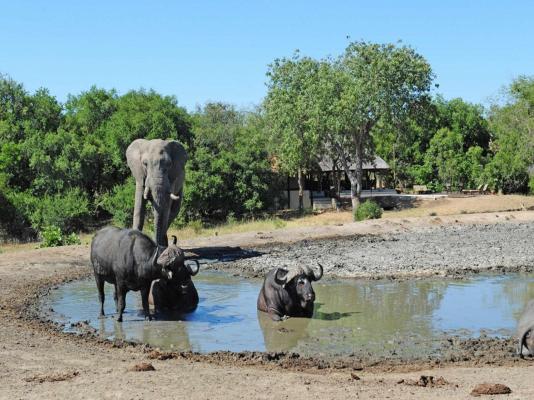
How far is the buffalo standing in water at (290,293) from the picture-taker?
586 inches

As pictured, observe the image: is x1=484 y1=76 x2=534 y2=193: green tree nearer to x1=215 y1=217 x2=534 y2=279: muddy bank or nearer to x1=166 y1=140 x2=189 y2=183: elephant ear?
x1=215 y1=217 x2=534 y2=279: muddy bank

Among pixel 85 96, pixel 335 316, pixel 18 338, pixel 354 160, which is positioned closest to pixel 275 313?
pixel 335 316

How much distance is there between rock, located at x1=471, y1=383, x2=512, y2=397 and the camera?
9031 mm

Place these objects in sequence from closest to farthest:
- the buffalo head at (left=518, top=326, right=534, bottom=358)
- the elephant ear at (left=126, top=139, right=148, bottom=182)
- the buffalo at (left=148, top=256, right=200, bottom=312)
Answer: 1. the buffalo head at (left=518, top=326, right=534, bottom=358)
2. the buffalo at (left=148, top=256, right=200, bottom=312)
3. the elephant ear at (left=126, top=139, right=148, bottom=182)

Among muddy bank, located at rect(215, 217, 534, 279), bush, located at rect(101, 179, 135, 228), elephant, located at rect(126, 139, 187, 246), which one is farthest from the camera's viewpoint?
bush, located at rect(101, 179, 135, 228)

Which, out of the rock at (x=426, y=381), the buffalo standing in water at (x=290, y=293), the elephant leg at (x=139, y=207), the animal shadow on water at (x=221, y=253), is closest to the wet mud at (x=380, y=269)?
the animal shadow on water at (x=221, y=253)

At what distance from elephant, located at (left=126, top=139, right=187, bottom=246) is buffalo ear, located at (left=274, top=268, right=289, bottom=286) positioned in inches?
269

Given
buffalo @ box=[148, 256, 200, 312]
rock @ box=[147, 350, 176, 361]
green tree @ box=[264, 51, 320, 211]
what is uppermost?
green tree @ box=[264, 51, 320, 211]

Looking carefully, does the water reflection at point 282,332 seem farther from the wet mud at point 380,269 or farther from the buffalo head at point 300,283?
the wet mud at point 380,269

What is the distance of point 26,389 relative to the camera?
938 centimetres

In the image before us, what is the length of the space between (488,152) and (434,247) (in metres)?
48.6

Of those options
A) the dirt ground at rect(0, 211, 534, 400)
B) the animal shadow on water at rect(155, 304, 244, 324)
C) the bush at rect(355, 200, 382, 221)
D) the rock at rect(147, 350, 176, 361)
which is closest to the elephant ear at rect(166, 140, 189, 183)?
the animal shadow on water at rect(155, 304, 244, 324)

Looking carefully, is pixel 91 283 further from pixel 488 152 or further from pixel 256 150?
pixel 488 152

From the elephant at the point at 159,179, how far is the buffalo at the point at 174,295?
567 cm
